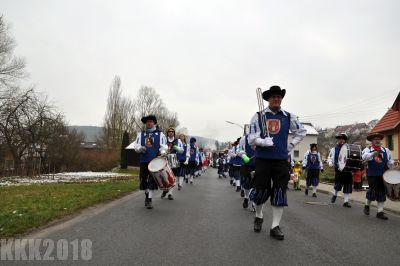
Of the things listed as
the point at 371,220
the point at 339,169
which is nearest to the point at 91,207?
the point at 371,220

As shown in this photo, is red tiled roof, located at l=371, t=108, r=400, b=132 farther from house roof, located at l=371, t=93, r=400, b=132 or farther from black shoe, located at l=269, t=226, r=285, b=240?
black shoe, located at l=269, t=226, r=285, b=240

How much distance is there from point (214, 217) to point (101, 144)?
170 feet

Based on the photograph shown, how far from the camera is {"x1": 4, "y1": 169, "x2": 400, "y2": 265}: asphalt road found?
189 inches

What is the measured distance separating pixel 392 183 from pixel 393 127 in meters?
21.6

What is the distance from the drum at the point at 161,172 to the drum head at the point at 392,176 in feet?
16.1

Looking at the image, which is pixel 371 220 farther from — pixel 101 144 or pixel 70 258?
pixel 101 144

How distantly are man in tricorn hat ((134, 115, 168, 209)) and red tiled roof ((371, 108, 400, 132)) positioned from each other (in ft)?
76.6

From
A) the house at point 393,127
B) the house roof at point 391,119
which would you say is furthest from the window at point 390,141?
the house roof at point 391,119

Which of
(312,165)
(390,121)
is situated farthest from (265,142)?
(390,121)

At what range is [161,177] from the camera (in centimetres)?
873

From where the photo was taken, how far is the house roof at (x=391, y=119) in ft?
91.9

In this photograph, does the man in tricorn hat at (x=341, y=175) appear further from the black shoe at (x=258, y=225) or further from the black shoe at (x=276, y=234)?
the black shoe at (x=276, y=234)

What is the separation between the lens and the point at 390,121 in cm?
3003

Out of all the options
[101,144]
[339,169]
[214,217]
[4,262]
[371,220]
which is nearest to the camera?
[4,262]
